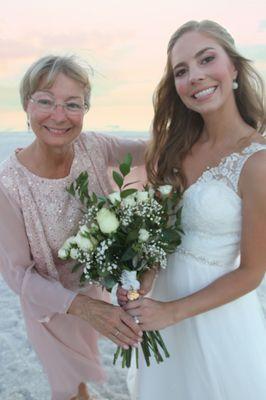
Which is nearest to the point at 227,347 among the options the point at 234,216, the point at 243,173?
the point at 234,216

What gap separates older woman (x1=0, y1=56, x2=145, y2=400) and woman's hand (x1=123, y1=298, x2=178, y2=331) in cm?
5

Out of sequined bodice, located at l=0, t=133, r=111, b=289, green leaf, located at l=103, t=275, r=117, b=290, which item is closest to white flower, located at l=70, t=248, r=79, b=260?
green leaf, located at l=103, t=275, r=117, b=290

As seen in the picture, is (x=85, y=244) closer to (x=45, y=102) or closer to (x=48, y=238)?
(x=48, y=238)

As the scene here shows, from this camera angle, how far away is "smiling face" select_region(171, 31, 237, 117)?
7.68 ft

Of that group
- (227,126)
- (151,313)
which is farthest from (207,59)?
(151,313)

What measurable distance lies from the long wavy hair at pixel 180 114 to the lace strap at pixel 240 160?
1.01 feet

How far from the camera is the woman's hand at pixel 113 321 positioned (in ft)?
7.65

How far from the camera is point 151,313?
2.30 metres

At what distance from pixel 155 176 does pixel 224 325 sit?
96 centimetres

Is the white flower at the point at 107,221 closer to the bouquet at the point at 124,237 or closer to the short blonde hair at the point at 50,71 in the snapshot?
the bouquet at the point at 124,237

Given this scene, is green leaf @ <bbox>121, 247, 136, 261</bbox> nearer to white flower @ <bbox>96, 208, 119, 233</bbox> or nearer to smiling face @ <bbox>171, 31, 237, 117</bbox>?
white flower @ <bbox>96, 208, 119, 233</bbox>

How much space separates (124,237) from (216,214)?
1.65 ft

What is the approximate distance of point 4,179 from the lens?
273 centimetres

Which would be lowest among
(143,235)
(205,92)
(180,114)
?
(143,235)
